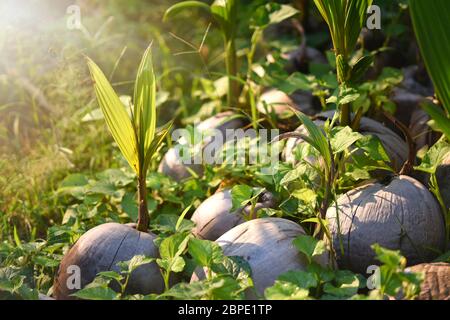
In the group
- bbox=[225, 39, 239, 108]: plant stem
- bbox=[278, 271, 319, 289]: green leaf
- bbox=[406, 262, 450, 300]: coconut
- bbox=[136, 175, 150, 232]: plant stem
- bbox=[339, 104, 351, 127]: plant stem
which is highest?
bbox=[225, 39, 239, 108]: plant stem

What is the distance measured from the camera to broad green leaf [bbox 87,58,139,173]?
74.0 inches

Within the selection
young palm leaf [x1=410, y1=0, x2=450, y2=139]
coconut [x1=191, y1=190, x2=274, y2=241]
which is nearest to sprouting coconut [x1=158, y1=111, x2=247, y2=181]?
coconut [x1=191, y1=190, x2=274, y2=241]

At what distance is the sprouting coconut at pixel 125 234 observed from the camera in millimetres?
1869

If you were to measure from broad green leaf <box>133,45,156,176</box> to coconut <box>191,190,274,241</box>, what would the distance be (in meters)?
0.28

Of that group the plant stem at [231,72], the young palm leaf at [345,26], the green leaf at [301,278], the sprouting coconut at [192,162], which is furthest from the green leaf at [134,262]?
the plant stem at [231,72]

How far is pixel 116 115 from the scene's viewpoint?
1.91 m

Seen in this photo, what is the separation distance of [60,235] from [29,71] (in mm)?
1357

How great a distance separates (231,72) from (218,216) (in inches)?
29.9

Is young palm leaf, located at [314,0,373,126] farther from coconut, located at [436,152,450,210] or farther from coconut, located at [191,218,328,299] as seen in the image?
coconut, located at [191,218,328,299]

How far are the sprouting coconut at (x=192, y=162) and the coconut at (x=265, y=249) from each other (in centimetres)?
58

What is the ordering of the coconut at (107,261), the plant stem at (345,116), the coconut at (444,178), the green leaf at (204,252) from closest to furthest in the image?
the green leaf at (204,252), the coconut at (107,261), the coconut at (444,178), the plant stem at (345,116)

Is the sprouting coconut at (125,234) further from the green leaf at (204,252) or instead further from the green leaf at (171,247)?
the green leaf at (204,252)

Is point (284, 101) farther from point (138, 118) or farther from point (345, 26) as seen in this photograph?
point (138, 118)
